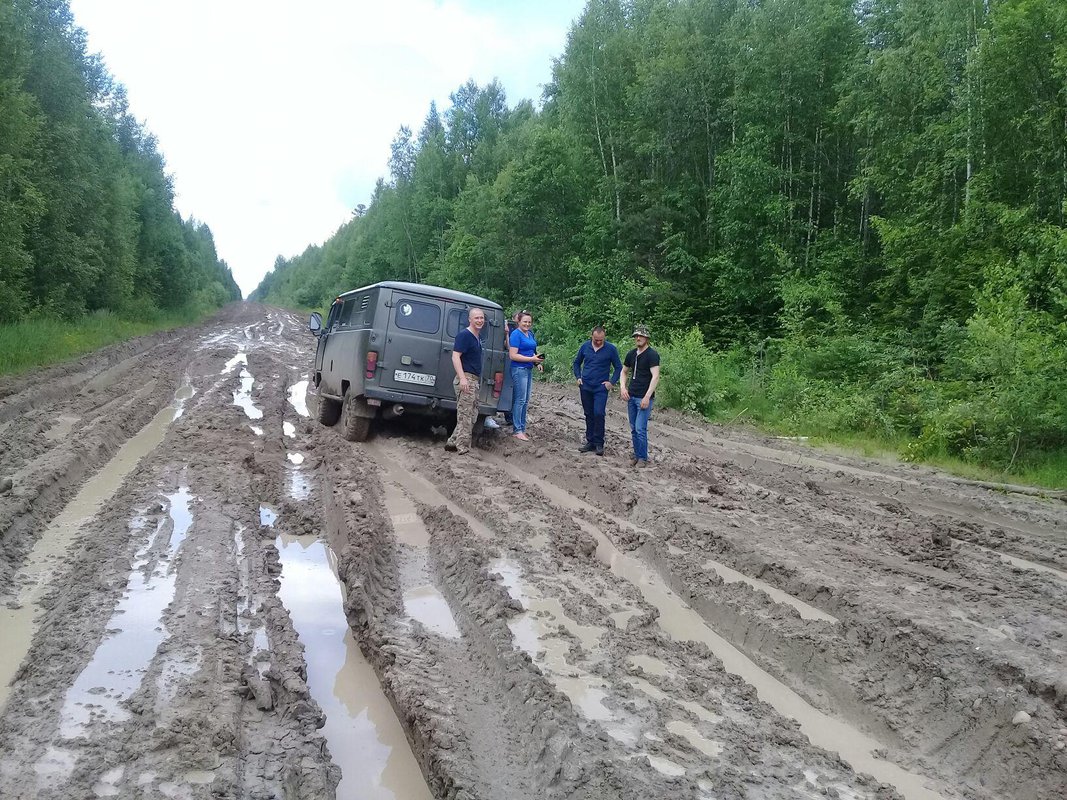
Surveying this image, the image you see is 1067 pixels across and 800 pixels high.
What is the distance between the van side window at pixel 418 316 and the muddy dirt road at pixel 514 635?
2356 mm

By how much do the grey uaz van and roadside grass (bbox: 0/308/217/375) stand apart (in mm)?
10416

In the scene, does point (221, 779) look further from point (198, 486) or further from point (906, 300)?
point (906, 300)

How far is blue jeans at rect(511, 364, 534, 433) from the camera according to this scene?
34.2ft

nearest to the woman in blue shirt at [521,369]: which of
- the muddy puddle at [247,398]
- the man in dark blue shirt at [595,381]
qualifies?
the man in dark blue shirt at [595,381]

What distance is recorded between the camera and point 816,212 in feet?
76.8

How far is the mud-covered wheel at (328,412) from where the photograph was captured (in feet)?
36.1

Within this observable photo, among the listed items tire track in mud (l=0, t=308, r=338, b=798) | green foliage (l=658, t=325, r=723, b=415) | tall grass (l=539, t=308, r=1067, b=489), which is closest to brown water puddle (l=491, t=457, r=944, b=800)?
tire track in mud (l=0, t=308, r=338, b=798)

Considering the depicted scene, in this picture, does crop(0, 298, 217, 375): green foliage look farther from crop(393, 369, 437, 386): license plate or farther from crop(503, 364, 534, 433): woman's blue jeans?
crop(503, 364, 534, 433): woman's blue jeans

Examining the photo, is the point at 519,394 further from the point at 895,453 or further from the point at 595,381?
the point at 895,453

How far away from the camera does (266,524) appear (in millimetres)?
6078

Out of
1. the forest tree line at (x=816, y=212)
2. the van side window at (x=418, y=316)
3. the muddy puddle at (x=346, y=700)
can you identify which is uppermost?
the forest tree line at (x=816, y=212)

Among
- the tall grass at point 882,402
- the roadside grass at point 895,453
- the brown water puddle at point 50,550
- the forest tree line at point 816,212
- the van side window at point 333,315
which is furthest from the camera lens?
the forest tree line at point 816,212

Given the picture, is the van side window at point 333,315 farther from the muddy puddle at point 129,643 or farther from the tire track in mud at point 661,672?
the tire track in mud at point 661,672

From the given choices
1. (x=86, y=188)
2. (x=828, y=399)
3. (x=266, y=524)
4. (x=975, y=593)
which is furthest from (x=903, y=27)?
(x=86, y=188)
